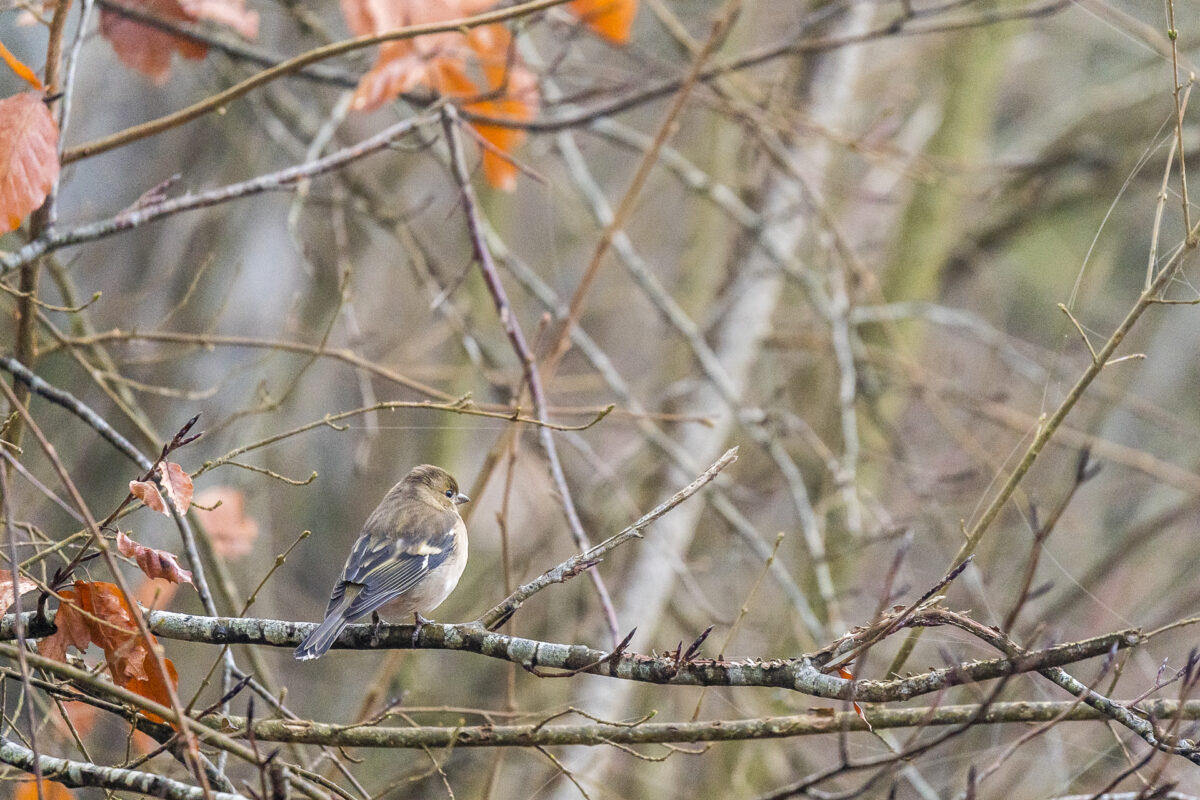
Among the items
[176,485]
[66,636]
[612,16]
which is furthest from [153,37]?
[66,636]

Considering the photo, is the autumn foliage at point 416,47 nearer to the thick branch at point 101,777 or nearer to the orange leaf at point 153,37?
the orange leaf at point 153,37

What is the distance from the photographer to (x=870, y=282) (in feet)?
17.3

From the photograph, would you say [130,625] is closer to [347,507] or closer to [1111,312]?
[347,507]

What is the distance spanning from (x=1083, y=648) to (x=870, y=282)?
3.46 meters

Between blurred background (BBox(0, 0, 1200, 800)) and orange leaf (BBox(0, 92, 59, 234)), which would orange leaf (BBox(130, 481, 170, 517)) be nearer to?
orange leaf (BBox(0, 92, 59, 234))

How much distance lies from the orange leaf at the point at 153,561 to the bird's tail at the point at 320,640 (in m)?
0.32

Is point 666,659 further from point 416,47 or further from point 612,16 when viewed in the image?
point 612,16

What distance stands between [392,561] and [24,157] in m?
1.66

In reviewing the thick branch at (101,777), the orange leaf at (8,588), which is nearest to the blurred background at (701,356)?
the orange leaf at (8,588)

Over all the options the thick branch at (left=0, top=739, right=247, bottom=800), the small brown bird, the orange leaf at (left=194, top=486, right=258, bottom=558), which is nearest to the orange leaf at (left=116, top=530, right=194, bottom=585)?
the thick branch at (left=0, top=739, right=247, bottom=800)

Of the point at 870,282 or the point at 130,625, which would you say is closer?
the point at 130,625

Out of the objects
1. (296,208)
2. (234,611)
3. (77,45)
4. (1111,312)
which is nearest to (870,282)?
(296,208)

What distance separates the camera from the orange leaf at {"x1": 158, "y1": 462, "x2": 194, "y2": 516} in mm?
2293

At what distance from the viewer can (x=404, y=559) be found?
3.58 m
